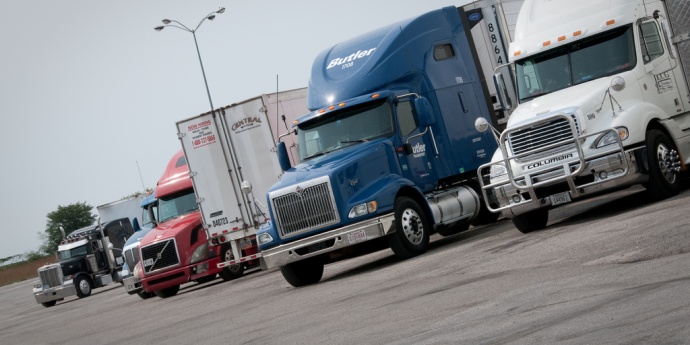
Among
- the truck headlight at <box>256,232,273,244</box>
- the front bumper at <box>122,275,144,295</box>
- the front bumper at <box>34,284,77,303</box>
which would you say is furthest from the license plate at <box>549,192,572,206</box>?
the front bumper at <box>34,284,77,303</box>

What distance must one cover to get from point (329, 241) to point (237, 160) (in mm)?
8966

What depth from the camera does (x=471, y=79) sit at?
22.5 m

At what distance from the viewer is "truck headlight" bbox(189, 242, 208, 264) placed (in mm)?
28500

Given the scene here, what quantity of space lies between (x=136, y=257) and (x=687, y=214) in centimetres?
2017

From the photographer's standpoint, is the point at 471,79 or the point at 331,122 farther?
the point at 471,79

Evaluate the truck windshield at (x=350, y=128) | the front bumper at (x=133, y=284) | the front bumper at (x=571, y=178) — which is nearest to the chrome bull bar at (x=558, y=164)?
the front bumper at (x=571, y=178)

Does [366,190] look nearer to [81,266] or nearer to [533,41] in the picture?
[533,41]

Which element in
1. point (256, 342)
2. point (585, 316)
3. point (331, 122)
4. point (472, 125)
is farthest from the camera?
point (472, 125)

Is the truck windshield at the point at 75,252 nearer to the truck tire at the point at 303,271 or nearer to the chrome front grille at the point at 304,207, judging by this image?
the truck tire at the point at 303,271

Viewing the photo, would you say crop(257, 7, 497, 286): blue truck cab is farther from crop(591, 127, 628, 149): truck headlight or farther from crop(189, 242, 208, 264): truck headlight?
crop(189, 242, 208, 264): truck headlight

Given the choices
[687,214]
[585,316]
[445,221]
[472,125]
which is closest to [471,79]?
[472,125]

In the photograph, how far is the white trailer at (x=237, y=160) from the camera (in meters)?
27.1

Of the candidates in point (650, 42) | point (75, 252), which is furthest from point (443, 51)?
point (75, 252)

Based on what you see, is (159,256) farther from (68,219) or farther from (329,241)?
(68,219)
